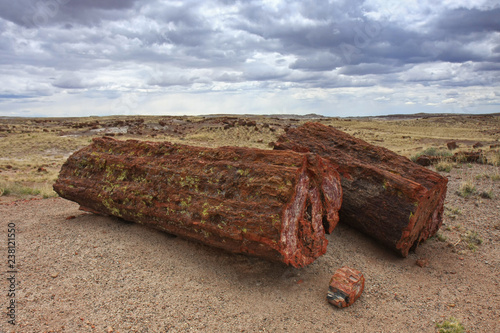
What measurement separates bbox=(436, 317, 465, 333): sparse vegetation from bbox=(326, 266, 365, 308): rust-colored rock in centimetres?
106

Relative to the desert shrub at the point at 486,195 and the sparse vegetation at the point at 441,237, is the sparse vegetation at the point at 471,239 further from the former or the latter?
the desert shrub at the point at 486,195

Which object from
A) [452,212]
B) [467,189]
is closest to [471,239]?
[452,212]

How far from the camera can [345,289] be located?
4594mm

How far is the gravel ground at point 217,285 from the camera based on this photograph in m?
4.21

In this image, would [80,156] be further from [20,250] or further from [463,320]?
[463,320]

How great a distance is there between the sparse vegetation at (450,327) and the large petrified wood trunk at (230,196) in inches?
71.6

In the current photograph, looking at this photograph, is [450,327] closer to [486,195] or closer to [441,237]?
[441,237]

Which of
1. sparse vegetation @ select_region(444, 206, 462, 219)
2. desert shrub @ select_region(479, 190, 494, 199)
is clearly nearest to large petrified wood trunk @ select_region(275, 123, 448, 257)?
sparse vegetation @ select_region(444, 206, 462, 219)

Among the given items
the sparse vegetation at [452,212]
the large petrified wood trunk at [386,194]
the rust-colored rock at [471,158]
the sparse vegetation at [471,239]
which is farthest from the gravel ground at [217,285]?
the rust-colored rock at [471,158]

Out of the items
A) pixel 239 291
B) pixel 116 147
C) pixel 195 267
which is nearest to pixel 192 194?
pixel 195 267

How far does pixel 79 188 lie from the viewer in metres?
7.05

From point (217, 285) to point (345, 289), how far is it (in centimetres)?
182

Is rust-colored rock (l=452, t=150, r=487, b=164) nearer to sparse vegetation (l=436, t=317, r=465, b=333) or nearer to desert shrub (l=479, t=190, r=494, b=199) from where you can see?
desert shrub (l=479, t=190, r=494, b=199)

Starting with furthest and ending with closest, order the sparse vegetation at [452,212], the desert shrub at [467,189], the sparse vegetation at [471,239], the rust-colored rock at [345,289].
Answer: the desert shrub at [467,189] < the sparse vegetation at [452,212] < the sparse vegetation at [471,239] < the rust-colored rock at [345,289]
